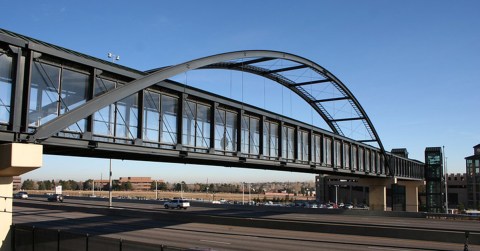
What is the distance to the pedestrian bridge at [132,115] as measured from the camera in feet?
55.1

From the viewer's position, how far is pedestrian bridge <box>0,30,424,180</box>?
16.8m

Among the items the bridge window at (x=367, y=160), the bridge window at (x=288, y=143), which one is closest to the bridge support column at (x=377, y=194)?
the bridge window at (x=367, y=160)

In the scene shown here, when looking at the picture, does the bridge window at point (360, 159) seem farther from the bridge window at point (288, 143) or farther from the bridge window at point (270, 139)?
the bridge window at point (270, 139)

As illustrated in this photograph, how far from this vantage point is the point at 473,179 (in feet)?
366

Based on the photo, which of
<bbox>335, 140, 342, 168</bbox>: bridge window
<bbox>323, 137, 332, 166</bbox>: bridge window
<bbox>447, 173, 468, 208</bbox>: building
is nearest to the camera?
<bbox>323, 137, 332, 166</bbox>: bridge window

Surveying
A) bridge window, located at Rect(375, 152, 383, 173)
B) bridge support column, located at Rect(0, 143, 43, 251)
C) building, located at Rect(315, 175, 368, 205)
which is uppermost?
bridge window, located at Rect(375, 152, 383, 173)

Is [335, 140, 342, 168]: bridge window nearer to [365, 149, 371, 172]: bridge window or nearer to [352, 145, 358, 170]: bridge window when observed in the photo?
[352, 145, 358, 170]: bridge window

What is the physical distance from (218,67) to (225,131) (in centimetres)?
1458

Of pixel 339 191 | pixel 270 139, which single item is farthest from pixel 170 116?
pixel 339 191

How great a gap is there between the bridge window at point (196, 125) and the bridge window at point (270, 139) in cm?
717

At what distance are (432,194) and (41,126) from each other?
93.7m

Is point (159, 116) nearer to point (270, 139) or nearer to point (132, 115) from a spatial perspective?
point (132, 115)

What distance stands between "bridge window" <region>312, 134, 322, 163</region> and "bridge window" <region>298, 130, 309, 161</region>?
1.82 metres

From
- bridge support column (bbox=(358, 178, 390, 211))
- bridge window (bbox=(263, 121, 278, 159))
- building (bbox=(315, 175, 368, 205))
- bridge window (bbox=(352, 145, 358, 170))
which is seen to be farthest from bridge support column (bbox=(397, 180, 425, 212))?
bridge window (bbox=(263, 121, 278, 159))
